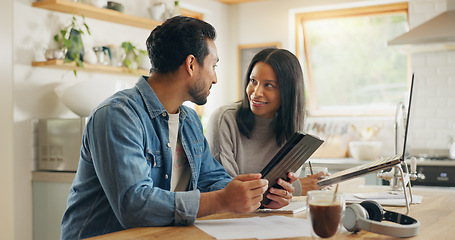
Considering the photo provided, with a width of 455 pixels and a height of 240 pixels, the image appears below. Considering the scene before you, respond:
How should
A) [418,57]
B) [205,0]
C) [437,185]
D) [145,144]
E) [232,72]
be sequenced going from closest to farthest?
[145,144]
[437,185]
[418,57]
[205,0]
[232,72]

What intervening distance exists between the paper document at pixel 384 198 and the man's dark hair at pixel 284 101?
478 mm

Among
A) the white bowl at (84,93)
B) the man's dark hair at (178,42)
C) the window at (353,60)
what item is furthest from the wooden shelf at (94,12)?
the window at (353,60)

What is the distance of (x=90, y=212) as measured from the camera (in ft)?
5.66

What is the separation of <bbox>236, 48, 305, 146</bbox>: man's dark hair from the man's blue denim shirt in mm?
653

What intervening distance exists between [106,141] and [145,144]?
177mm

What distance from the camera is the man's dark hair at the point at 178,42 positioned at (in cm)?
185

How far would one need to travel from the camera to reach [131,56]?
4191mm

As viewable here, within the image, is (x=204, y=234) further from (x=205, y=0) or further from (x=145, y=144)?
(x=205, y=0)

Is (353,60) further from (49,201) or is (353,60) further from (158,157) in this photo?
(158,157)

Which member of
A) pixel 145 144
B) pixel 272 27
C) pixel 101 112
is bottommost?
pixel 145 144

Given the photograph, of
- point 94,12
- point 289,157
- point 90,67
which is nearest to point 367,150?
point 90,67

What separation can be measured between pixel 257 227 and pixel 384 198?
0.80 meters

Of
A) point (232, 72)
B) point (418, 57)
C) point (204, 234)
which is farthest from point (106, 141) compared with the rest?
point (232, 72)

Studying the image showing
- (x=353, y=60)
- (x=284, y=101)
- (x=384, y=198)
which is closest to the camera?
(x=384, y=198)
